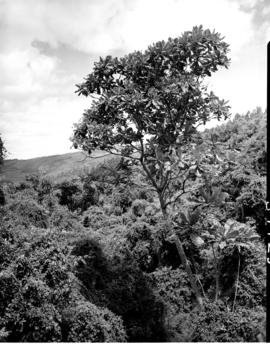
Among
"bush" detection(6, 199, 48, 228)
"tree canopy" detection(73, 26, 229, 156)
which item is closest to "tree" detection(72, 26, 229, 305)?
"tree canopy" detection(73, 26, 229, 156)

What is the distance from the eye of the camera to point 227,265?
910 centimetres

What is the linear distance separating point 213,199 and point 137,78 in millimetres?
3388

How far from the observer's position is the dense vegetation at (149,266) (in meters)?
6.39

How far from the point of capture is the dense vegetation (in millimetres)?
6387

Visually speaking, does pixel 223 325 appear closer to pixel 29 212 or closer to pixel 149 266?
pixel 149 266

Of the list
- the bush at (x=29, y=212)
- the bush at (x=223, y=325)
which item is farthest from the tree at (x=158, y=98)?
the bush at (x=29, y=212)

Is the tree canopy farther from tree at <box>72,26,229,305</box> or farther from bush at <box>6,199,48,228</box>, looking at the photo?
bush at <box>6,199,48,228</box>

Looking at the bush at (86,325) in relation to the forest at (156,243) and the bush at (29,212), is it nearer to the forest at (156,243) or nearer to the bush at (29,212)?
the forest at (156,243)

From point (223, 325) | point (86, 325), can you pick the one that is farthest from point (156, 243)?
point (86, 325)

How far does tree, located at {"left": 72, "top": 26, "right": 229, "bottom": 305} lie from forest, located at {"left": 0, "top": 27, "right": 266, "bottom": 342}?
0.08ft

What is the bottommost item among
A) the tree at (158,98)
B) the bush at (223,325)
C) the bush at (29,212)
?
the bush at (223,325)

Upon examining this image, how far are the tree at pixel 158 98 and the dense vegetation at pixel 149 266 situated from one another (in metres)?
0.60

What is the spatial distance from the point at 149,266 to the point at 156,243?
3.30 feet

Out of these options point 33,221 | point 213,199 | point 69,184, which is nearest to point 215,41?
point 213,199
